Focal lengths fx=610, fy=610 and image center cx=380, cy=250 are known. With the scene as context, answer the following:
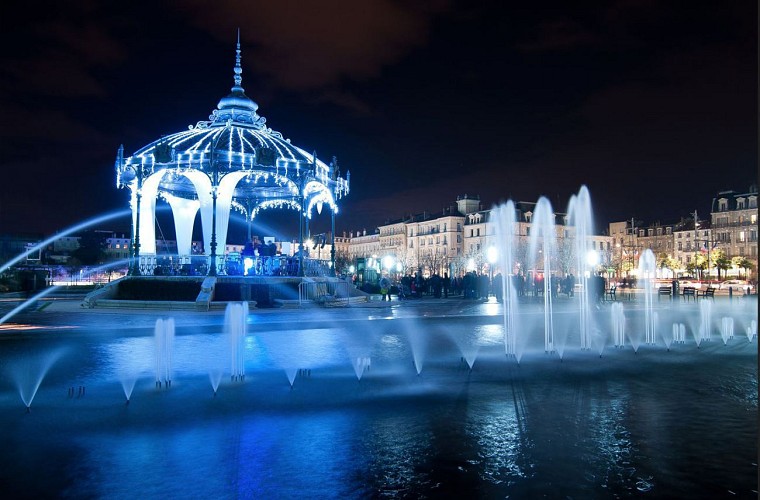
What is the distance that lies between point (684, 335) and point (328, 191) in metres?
22.1

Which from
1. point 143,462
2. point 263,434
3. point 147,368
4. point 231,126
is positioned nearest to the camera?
point 143,462

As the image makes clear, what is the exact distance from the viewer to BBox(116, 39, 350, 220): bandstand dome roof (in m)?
30.2

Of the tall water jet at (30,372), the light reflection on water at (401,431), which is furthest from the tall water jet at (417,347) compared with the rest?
the tall water jet at (30,372)

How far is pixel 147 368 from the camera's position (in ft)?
37.9

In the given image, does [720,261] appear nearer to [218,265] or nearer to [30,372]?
[218,265]

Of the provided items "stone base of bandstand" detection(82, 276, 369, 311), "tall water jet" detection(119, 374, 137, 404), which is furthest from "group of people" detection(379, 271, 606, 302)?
"tall water jet" detection(119, 374, 137, 404)

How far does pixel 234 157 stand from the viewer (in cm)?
3030

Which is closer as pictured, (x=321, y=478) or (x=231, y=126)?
(x=321, y=478)

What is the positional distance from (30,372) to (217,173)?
19.6 m

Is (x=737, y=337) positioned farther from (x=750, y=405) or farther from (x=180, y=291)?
(x=180, y=291)

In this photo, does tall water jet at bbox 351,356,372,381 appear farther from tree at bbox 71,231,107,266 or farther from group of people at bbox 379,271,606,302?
tree at bbox 71,231,107,266

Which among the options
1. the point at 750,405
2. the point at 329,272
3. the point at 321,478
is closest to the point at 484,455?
the point at 321,478

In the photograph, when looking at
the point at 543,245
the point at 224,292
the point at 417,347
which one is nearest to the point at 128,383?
the point at 417,347

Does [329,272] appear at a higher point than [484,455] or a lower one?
higher
